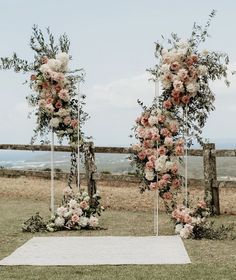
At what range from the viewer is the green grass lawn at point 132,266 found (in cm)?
654

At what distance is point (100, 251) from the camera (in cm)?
816

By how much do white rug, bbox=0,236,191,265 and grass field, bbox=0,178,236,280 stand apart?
22cm

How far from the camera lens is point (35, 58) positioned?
1074cm

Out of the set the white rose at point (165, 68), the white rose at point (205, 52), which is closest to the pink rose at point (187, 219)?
the white rose at point (165, 68)

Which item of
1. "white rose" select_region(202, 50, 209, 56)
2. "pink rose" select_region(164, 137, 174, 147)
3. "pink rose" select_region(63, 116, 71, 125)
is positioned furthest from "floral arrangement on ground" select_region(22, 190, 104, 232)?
"white rose" select_region(202, 50, 209, 56)

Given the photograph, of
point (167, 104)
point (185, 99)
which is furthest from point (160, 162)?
point (185, 99)

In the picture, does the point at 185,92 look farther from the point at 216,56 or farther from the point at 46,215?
the point at 46,215

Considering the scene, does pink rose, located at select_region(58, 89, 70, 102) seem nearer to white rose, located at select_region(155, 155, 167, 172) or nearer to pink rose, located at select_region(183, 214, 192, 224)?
white rose, located at select_region(155, 155, 167, 172)

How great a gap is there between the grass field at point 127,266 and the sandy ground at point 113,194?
0.49 metres

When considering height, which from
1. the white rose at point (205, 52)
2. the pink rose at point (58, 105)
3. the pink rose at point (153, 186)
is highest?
the white rose at point (205, 52)

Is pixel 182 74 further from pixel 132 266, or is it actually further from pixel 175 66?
pixel 132 266

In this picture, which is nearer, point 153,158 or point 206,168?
point 153,158

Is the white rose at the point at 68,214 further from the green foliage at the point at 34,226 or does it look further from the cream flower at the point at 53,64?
the cream flower at the point at 53,64

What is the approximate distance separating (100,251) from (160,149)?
218 centimetres
